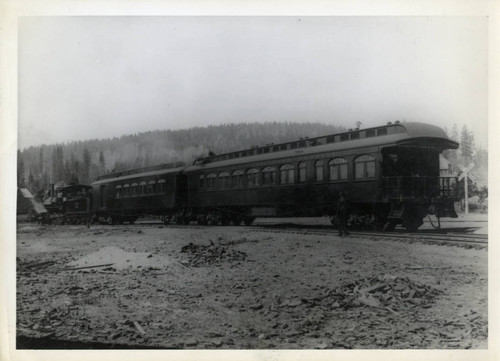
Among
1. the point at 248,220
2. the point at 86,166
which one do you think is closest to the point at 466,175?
the point at 248,220

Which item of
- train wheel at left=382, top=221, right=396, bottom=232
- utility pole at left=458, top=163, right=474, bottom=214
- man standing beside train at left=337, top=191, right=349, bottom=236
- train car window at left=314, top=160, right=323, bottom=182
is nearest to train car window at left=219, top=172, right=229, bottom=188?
train car window at left=314, top=160, right=323, bottom=182

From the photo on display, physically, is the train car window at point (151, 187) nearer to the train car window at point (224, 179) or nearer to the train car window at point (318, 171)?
the train car window at point (224, 179)

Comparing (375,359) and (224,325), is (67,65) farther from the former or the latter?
(375,359)

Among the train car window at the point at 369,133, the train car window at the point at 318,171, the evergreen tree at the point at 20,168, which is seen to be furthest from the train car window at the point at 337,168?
the evergreen tree at the point at 20,168

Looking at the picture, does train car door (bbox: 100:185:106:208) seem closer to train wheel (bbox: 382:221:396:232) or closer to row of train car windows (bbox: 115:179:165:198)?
row of train car windows (bbox: 115:179:165:198)

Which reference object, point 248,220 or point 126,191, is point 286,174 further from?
point 126,191

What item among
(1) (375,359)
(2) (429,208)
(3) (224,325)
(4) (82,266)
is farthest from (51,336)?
(2) (429,208)
